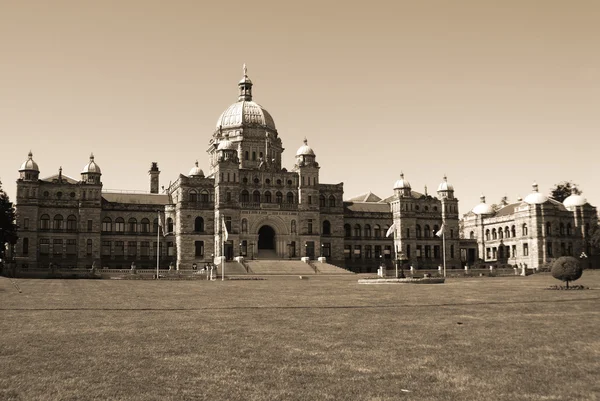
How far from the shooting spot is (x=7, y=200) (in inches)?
2817

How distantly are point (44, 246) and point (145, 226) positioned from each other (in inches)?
544

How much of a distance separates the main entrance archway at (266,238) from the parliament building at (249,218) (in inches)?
5.9

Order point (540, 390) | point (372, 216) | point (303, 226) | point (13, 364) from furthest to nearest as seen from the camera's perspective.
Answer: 1. point (372, 216)
2. point (303, 226)
3. point (13, 364)
4. point (540, 390)

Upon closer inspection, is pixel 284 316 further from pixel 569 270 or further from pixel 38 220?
pixel 38 220

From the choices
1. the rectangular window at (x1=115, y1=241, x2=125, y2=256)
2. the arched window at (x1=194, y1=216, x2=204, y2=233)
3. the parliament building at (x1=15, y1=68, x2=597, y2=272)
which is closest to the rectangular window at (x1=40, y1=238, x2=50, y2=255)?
the parliament building at (x1=15, y1=68, x2=597, y2=272)

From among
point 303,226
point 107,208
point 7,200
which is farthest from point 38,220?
point 303,226

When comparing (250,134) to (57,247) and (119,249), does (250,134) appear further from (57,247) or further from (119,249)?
(57,247)

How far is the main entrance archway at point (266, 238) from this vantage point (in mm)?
95688

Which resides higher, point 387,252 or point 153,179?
point 153,179

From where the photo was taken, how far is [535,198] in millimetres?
107312

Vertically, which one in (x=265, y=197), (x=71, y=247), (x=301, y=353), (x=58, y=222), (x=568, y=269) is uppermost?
(x=265, y=197)

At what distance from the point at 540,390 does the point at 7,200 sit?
2773 inches

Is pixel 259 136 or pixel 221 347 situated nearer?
pixel 221 347

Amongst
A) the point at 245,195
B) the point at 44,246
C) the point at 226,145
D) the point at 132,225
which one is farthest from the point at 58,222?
the point at 245,195
